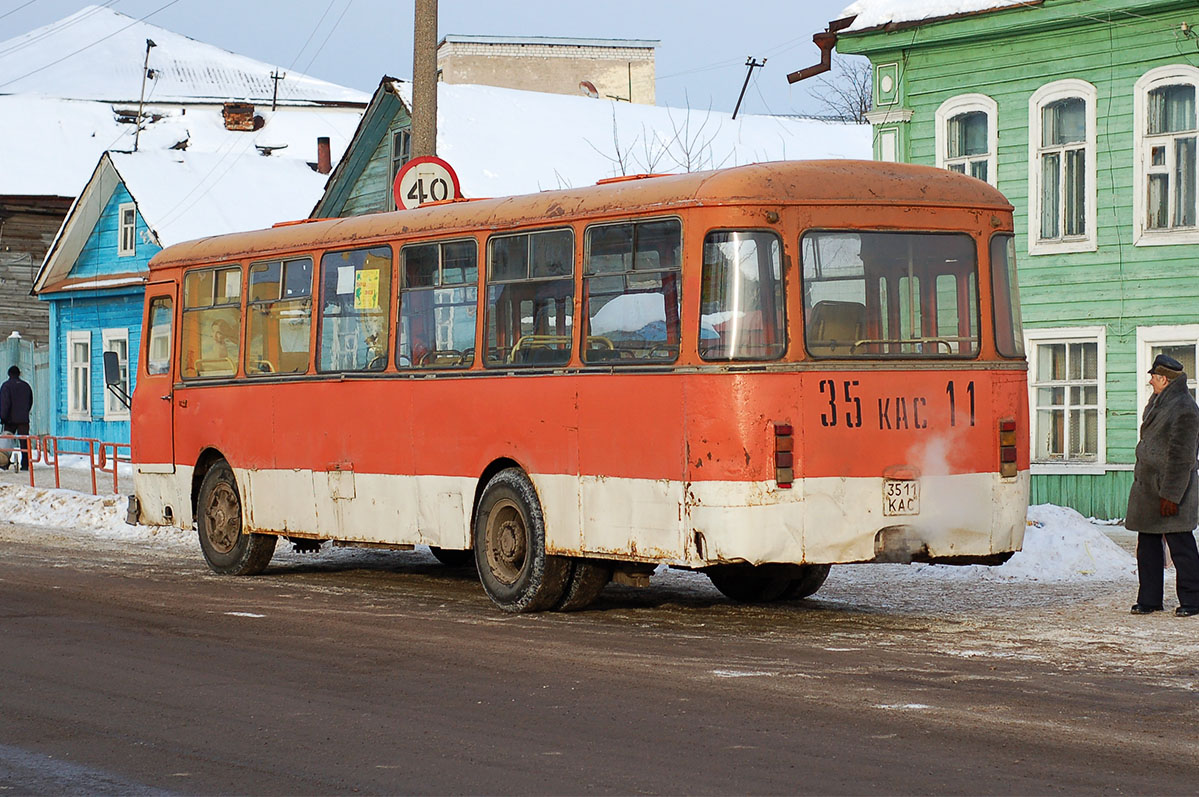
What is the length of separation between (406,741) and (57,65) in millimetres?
87470

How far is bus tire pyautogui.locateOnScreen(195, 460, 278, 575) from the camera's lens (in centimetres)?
1597

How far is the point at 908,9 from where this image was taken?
24.2m

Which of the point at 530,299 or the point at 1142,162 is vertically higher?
the point at 1142,162

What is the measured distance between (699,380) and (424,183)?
6827mm

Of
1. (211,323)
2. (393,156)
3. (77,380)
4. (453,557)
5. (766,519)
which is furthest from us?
(77,380)

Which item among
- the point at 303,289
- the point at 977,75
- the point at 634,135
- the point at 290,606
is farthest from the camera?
the point at 634,135

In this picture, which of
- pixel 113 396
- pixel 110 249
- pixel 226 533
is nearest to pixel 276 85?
pixel 110 249

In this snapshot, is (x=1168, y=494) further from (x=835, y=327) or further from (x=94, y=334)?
(x=94, y=334)

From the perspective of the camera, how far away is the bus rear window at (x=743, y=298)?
Result: 37.3ft

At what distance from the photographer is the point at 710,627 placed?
12148mm

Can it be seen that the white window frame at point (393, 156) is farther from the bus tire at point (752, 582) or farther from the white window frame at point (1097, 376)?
the bus tire at point (752, 582)

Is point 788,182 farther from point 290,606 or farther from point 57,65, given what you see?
point 57,65

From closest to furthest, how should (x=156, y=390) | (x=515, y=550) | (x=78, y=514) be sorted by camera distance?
(x=515, y=550) → (x=156, y=390) → (x=78, y=514)

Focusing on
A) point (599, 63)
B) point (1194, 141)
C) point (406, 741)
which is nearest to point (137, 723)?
point (406, 741)
